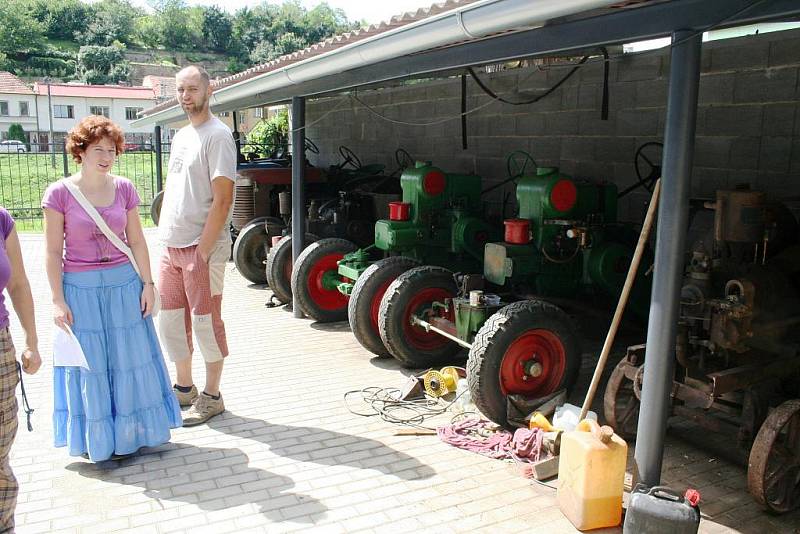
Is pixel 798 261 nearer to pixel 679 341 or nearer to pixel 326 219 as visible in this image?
pixel 679 341

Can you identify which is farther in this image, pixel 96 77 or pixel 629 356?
pixel 96 77

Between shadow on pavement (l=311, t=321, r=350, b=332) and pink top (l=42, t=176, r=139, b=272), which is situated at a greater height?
pink top (l=42, t=176, r=139, b=272)

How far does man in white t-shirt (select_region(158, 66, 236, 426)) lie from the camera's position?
156 inches

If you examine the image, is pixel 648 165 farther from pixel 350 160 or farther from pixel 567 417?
pixel 350 160

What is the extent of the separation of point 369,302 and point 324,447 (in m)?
1.66

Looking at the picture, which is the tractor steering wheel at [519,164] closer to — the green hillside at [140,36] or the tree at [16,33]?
→ the green hillside at [140,36]

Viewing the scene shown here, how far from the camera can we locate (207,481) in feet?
11.7

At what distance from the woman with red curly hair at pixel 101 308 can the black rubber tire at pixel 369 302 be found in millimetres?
2012

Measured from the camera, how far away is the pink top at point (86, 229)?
3.37 metres

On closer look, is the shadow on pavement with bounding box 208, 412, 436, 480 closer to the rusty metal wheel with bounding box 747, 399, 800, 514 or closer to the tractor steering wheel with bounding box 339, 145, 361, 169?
the rusty metal wheel with bounding box 747, 399, 800, 514

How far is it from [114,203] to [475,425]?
7.74 feet

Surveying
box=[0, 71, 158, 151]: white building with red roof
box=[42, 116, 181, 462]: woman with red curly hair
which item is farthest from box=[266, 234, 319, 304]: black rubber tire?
box=[0, 71, 158, 151]: white building with red roof

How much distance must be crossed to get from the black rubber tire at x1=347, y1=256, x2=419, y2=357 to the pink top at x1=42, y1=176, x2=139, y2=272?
221 centimetres

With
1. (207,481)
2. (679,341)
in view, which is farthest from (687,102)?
(207,481)
